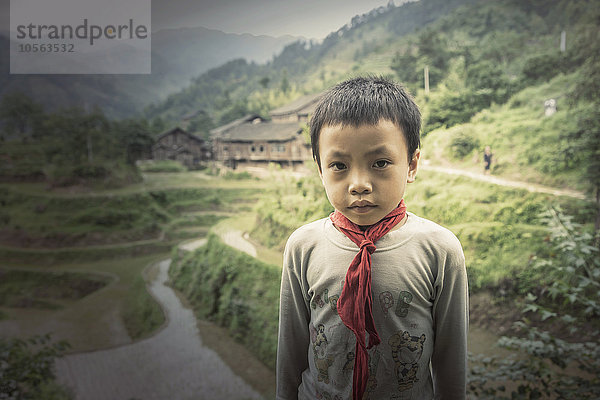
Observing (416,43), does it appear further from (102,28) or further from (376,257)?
(376,257)

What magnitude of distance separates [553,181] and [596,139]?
1.66 feet

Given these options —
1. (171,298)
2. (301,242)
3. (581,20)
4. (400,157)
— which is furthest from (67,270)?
(581,20)

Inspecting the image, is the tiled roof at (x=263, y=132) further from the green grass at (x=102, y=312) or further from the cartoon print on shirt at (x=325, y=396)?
the cartoon print on shirt at (x=325, y=396)

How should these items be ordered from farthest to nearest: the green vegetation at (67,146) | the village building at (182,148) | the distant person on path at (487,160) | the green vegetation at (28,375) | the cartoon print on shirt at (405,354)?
the village building at (182,148) → the green vegetation at (67,146) → the distant person on path at (487,160) → the green vegetation at (28,375) → the cartoon print on shirt at (405,354)

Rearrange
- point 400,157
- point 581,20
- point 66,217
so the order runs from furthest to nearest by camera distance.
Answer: point 66,217
point 581,20
point 400,157

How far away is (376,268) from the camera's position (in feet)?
3.43

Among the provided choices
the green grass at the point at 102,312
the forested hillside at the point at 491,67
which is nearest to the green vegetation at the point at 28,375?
the green grass at the point at 102,312

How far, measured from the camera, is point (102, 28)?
339cm

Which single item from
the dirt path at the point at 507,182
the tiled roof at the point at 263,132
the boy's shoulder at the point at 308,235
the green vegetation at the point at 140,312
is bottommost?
the green vegetation at the point at 140,312

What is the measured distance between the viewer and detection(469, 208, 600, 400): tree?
2.20m

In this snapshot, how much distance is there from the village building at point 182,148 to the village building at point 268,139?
0.59ft

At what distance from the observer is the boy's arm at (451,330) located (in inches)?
40.9

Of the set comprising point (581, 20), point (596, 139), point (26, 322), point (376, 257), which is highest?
point (581, 20)

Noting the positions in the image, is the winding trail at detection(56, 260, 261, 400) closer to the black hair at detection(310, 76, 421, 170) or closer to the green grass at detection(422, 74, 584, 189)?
the green grass at detection(422, 74, 584, 189)
